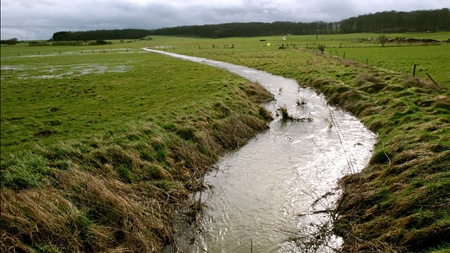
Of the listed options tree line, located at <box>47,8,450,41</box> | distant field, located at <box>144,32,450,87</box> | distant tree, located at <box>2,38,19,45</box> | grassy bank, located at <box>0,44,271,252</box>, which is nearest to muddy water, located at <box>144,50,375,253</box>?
grassy bank, located at <box>0,44,271,252</box>

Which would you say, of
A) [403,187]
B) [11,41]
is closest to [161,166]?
[11,41]

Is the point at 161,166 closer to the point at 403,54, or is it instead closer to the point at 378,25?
the point at 403,54

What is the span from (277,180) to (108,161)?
22.9 feet

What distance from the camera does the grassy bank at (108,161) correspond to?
7270mm

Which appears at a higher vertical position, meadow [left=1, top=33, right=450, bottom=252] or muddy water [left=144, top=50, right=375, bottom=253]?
meadow [left=1, top=33, right=450, bottom=252]

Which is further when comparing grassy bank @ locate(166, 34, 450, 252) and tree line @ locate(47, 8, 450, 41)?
tree line @ locate(47, 8, 450, 41)

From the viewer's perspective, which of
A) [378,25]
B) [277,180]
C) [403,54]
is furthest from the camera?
[378,25]

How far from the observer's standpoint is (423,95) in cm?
1827

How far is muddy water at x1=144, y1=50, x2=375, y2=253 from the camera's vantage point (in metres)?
8.41

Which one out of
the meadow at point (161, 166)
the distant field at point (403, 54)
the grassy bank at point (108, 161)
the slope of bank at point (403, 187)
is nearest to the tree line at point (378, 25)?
the distant field at point (403, 54)

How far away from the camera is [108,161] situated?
10898 mm

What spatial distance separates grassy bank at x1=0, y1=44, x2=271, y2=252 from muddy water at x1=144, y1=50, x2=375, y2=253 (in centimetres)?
110

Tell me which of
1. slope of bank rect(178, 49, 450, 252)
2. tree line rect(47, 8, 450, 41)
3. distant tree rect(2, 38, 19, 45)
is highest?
tree line rect(47, 8, 450, 41)

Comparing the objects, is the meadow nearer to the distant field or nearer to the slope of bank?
the slope of bank
